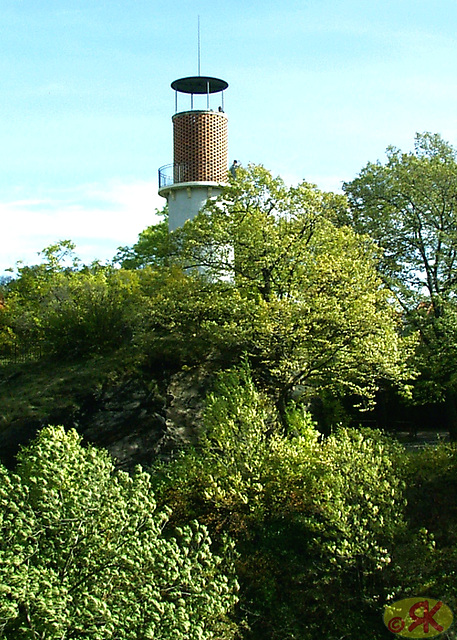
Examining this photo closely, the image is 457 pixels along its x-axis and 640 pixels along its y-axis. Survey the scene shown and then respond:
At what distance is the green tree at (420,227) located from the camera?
24.3 meters

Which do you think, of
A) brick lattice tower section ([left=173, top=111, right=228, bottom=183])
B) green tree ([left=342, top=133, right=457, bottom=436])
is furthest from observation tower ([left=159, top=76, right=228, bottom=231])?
green tree ([left=342, top=133, right=457, bottom=436])

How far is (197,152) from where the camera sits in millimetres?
32062

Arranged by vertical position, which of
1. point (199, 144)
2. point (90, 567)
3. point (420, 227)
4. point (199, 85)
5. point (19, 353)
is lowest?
point (90, 567)

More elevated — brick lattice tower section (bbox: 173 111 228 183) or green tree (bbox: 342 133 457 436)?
brick lattice tower section (bbox: 173 111 228 183)

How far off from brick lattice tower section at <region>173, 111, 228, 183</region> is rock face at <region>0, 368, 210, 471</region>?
1297cm

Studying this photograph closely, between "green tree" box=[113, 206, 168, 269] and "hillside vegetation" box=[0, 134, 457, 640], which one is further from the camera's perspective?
"green tree" box=[113, 206, 168, 269]

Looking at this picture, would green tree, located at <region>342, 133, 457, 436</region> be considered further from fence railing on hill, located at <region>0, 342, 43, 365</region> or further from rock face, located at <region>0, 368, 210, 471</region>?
fence railing on hill, located at <region>0, 342, 43, 365</region>

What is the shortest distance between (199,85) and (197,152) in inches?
116

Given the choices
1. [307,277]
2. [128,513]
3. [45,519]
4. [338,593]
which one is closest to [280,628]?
[338,593]

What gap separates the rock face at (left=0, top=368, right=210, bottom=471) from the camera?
19547 mm

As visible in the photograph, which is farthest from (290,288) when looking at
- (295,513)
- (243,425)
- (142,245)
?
(142,245)

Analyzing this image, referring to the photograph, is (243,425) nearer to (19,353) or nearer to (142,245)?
(19,353)

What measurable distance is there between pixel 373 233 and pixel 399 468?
11.0 metres

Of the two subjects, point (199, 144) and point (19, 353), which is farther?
point (199, 144)
